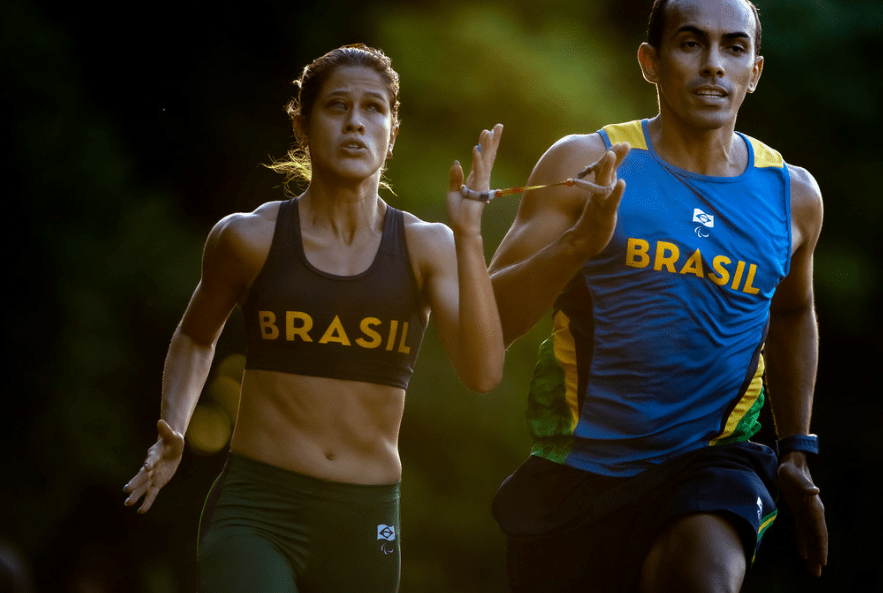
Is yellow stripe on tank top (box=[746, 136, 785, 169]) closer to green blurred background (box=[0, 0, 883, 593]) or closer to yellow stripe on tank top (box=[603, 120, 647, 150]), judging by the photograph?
yellow stripe on tank top (box=[603, 120, 647, 150])

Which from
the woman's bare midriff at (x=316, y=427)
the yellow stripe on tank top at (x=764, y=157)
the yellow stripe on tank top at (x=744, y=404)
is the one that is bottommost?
the woman's bare midriff at (x=316, y=427)

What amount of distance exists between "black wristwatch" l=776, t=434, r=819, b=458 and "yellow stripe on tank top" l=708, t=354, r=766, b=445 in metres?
0.34

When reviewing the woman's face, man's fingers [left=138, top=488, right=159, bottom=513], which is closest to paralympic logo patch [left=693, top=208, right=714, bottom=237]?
the woman's face

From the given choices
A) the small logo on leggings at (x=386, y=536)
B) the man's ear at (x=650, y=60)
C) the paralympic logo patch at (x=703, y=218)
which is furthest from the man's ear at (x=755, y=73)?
the small logo on leggings at (x=386, y=536)

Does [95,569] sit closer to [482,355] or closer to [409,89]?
[409,89]

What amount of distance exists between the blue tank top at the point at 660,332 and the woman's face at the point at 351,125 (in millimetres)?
718

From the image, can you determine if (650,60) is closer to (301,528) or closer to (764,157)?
(764,157)

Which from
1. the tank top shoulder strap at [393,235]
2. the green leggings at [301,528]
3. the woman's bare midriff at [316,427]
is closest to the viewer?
the green leggings at [301,528]

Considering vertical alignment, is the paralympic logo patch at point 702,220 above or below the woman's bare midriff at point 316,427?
above

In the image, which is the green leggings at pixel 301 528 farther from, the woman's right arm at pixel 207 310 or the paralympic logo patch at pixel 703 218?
the paralympic logo patch at pixel 703 218

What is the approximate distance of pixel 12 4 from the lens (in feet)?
29.8

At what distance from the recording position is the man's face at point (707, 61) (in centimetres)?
336

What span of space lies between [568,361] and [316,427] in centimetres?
77

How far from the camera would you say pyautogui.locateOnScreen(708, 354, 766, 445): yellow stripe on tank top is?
130 inches
